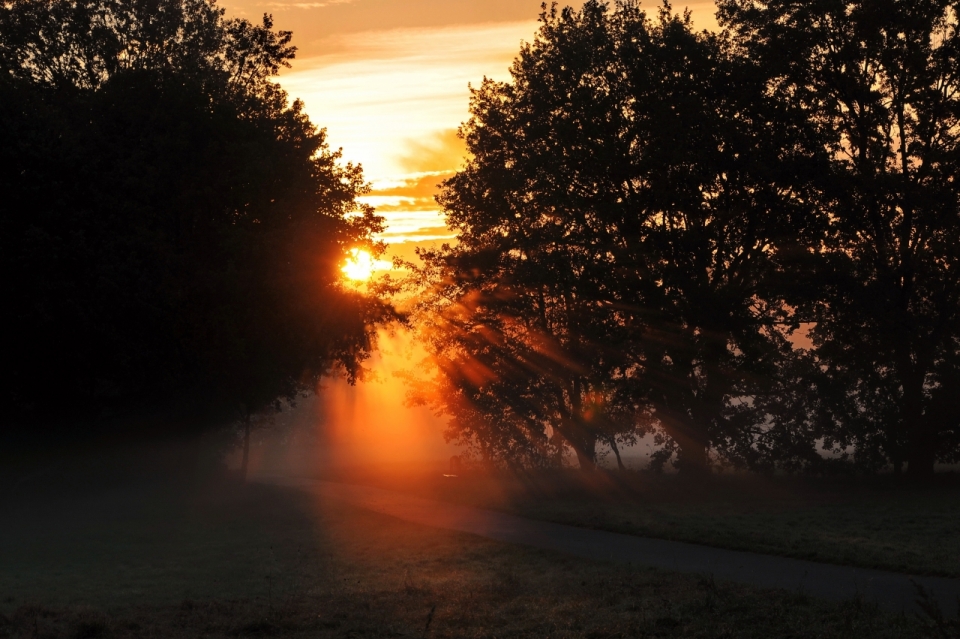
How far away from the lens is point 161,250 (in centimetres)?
2623

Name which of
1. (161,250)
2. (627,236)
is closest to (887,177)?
(627,236)

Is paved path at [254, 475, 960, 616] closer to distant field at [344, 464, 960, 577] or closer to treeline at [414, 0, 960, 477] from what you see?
distant field at [344, 464, 960, 577]

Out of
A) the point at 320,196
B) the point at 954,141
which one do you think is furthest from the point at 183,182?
the point at 954,141

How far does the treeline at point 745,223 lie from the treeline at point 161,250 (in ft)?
26.4

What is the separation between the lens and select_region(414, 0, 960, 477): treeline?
1243 inches

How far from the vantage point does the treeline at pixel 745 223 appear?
104 ft

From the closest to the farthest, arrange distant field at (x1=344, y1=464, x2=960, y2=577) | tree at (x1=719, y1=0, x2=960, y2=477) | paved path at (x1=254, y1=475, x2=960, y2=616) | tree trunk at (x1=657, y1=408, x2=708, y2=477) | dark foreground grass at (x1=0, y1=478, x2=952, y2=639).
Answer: dark foreground grass at (x1=0, y1=478, x2=952, y2=639)
paved path at (x1=254, y1=475, x2=960, y2=616)
distant field at (x1=344, y1=464, x2=960, y2=577)
tree at (x1=719, y1=0, x2=960, y2=477)
tree trunk at (x1=657, y1=408, x2=708, y2=477)

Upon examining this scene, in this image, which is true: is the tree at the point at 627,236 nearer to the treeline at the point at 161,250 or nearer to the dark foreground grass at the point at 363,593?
the treeline at the point at 161,250

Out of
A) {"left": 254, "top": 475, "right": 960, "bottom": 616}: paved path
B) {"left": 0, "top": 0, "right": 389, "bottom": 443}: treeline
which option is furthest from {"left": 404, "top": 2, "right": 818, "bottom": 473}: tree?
{"left": 254, "top": 475, "right": 960, "bottom": 616}: paved path

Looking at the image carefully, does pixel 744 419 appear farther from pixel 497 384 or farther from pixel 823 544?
pixel 823 544

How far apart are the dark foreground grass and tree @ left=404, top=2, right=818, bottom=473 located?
12304 millimetres

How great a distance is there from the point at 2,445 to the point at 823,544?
24.8 meters

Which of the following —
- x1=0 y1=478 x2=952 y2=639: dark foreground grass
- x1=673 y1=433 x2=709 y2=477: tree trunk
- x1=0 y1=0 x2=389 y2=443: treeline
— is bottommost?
x1=0 y1=478 x2=952 y2=639: dark foreground grass

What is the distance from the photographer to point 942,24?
3197cm
